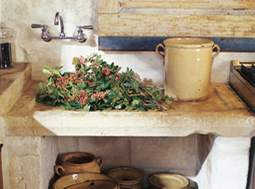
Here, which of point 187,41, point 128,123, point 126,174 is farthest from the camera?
point 126,174

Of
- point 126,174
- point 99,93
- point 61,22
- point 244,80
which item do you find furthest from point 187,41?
point 126,174

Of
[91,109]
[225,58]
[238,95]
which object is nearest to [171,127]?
[91,109]

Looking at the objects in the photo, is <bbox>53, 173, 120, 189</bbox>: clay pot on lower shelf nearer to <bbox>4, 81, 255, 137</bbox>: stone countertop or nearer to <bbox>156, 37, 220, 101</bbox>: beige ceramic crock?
<bbox>4, 81, 255, 137</bbox>: stone countertop

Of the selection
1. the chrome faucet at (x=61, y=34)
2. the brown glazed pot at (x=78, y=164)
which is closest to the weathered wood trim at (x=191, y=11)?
the chrome faucet at (x=61, y=34)

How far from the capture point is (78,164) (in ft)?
7.01

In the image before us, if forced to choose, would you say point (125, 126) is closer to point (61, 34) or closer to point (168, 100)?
point (168, 100)

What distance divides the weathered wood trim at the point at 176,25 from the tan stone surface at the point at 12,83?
0.55 metres

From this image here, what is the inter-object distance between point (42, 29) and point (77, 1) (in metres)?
0.29

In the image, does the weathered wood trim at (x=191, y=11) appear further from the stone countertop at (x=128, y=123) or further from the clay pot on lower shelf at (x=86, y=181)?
the clay pot on lower shelf at (x=86, y=181)

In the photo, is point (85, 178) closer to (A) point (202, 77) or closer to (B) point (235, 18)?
(A) point (202, 77)

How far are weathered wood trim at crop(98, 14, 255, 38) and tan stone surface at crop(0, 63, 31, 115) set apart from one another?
55cm

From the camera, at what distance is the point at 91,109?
1828 mm

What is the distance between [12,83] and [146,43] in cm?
90

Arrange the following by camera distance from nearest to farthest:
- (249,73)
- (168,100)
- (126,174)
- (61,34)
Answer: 1. (168,100)
2. (249,73)
3. (61,34)
4. (126,174)
